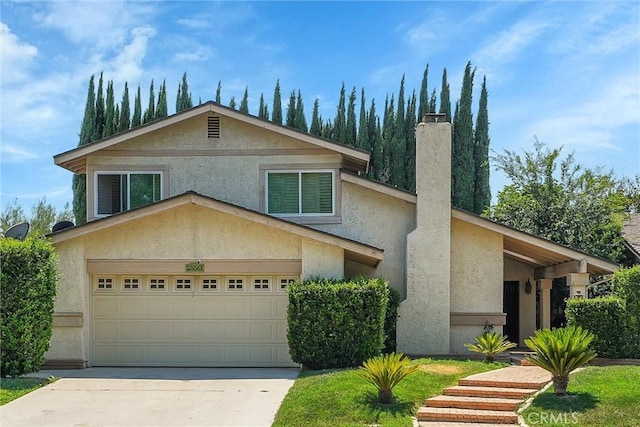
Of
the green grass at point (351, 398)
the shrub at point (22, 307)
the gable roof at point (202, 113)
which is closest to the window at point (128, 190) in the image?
the gable roof at point (202, 113)

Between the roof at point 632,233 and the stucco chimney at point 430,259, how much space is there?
8287 mm

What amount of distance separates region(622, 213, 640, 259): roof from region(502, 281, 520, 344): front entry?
4.07 meters

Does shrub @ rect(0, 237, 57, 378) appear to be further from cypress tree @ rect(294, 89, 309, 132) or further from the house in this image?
cypress tree @ rect(294, 89, 309, 132)

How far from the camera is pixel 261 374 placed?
1406 cm

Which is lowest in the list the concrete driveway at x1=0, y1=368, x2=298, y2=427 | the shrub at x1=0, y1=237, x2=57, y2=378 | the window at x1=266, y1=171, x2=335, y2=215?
the concrete driveway at x1=0, y1=368, x2=298, y2=427

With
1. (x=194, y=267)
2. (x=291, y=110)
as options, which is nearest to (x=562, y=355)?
(x=194, y=267)

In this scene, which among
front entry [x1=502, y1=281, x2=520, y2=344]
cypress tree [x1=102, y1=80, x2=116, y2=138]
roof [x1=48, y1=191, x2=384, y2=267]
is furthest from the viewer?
cypress tree [x1=102, y1=80, x2=116, y2=138]

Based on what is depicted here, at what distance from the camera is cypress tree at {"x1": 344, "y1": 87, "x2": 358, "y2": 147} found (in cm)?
3325

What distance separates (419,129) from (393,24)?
3.10m

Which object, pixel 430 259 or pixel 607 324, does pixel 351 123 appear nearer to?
pixel 430 259

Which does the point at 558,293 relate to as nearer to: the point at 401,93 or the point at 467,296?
the point at 467,296

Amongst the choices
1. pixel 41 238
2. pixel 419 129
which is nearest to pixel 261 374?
pixel 41 238

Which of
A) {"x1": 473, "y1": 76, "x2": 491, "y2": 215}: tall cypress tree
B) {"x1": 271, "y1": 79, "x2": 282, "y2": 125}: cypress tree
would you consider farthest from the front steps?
{"x1": 271, "y1": 79, "x2": 282, "y2": 125}: cypress tree

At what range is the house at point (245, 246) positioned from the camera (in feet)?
49.4
